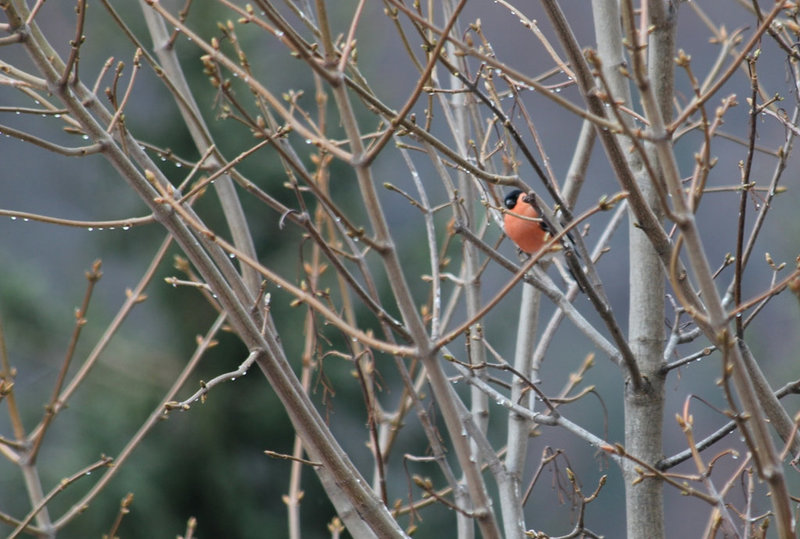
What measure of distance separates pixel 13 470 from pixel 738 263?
392 centimetres

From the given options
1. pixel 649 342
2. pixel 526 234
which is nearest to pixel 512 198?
pixel 526 234

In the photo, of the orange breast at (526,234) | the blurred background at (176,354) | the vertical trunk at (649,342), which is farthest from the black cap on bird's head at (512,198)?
the blurred background at (176,354)

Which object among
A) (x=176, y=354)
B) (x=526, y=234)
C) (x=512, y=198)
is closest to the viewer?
(x=526, y=234)

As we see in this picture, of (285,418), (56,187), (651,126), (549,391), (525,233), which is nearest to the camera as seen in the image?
(651,126)

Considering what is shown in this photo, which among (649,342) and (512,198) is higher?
(512,198)

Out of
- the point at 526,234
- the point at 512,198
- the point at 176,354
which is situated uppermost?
the point at 512,198

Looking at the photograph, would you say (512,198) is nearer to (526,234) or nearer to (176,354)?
(526,234)

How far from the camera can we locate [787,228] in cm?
575

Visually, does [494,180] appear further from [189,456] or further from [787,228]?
[787,228]

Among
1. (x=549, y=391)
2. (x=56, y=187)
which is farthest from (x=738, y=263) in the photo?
(x=549, y=391)

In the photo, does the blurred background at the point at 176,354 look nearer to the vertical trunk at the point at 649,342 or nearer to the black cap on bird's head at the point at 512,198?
the black cap on bird's head at the point at 512,198

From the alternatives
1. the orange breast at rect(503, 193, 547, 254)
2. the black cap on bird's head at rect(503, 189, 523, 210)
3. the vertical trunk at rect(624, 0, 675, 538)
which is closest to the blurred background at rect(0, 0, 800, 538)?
the black cap on bird's head at rect(503, 189, 523, 210)

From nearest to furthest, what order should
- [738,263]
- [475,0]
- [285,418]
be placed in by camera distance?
[738,263] → [285,418] → [475,0]

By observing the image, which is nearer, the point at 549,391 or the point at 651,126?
the point at 651,126
